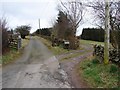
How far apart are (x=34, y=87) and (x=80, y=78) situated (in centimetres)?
262

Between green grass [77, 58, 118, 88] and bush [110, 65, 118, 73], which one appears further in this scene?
bush [110, 65, 118, 73]

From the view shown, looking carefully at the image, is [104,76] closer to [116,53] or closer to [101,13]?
[116,53]

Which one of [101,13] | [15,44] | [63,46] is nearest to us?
[101,13]

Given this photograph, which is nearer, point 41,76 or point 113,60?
point 41,76

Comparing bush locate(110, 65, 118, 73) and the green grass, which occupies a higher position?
bush locate(110, 65, 118, 73)

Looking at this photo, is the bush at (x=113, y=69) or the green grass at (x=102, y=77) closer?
the green grass at (x=102, y=77)

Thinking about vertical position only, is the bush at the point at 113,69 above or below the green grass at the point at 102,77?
above

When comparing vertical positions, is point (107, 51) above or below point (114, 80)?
above

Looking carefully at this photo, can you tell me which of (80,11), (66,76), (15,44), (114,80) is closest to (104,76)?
(114,80)

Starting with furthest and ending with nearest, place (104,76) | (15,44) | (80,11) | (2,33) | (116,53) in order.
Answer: (80,11) → (15,44) → (2,33) → (116,53) → (104,76)

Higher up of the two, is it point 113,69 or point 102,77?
point 113,69

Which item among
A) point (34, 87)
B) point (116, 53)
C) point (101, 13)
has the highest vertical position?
point (101, 13)

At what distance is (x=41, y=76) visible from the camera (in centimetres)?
1203

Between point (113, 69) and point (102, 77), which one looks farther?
point (113, 69)
